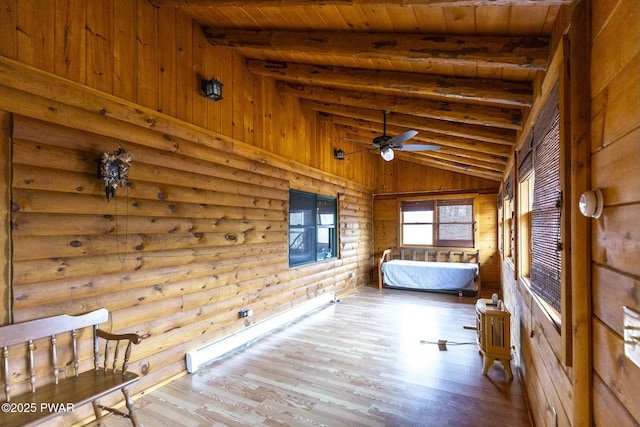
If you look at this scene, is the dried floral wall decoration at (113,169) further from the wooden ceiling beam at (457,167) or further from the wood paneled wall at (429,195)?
the wood paneled wall at (429,195)

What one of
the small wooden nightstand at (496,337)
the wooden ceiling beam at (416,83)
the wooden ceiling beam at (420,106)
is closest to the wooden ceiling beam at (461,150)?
the wooden ceiling beam at (420,106)

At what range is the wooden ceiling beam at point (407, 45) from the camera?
202cm

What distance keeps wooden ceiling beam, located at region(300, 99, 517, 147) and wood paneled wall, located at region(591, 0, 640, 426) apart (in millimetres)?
2669

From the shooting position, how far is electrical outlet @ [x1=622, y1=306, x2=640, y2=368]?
816mm

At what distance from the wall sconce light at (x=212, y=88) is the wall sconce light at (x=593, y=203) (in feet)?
10.7

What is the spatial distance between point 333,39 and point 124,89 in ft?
6.25

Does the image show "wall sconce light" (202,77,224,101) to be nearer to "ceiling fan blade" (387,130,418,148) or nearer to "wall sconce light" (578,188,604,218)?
"ceiling fan blade" (387,130,418,148)

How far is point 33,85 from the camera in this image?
2012 millimetres

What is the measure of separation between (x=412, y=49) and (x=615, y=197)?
1.94 metres

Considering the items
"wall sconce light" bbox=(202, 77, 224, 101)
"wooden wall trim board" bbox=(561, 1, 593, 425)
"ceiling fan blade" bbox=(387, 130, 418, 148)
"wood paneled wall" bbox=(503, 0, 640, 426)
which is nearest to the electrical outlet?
"wood paneled wall" bbox=(503, 0, 640, 426)

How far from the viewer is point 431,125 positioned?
418 cm

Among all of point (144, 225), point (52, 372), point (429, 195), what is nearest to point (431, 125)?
point (144, 225)

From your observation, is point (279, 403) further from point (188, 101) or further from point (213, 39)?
point (213, 39)

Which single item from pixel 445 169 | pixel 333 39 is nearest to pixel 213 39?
pixel 333 39
